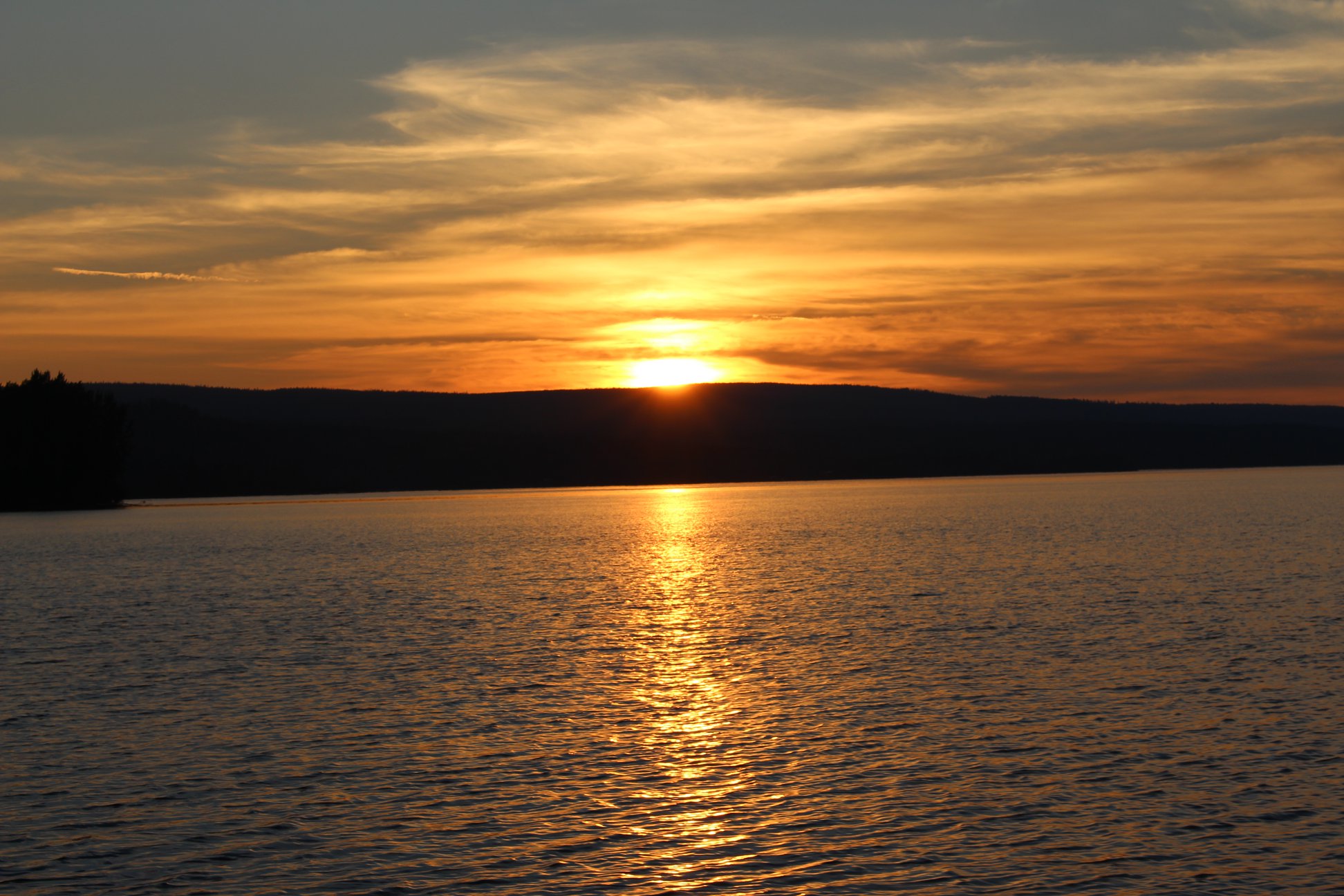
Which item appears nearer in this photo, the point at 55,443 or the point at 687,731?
the point at 687,731

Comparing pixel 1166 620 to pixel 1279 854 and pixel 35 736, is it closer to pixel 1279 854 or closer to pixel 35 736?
pixel 1279 854

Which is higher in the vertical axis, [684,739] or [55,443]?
[55,443]

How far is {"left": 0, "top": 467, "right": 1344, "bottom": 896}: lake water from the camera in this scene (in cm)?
1991

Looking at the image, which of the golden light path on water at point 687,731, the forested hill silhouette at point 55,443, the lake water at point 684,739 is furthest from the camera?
the forested hill silhouette at point 55,443

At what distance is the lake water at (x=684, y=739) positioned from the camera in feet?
65.3

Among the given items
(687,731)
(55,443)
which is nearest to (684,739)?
(687,731)

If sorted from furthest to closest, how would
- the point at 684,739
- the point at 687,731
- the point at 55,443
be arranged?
the point at 55,443 < the point at 687,731 < the point at 684,739

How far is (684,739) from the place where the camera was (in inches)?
1150

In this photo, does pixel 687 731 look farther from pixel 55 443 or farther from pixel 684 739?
pixel 55 443

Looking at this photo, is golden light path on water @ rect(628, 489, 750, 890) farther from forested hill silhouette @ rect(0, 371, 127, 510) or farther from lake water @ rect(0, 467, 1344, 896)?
forested hill silhouette @ rect(0, 371, 127, 510)

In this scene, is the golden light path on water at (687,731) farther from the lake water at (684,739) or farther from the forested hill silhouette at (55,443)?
the forested hill silhouette at (55,443)

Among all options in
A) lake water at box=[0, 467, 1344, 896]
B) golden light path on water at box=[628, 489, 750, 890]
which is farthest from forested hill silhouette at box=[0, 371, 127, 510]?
golden light path on water at box=[628, 489, 750, 890]

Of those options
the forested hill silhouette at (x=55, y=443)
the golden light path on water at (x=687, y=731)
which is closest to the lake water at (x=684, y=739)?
the golden light path on water at (x=687, y=731)

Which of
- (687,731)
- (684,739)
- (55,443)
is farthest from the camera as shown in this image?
(55,443)
